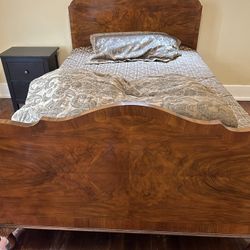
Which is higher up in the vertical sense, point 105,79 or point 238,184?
point 105,79

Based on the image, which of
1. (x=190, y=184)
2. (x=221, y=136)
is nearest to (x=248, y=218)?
(x=190, y=184)

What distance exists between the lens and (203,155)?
1023 millimetres

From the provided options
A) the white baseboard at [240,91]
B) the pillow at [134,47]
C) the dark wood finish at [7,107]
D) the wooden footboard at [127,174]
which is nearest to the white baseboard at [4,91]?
the dark wood finish at [7,107]

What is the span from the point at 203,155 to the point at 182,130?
0.47 ft

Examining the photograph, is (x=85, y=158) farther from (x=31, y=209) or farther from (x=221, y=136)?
(x=221, y=136)

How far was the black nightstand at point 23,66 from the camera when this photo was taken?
2.57 meters

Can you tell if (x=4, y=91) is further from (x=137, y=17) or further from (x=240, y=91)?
(x=240, y=91)

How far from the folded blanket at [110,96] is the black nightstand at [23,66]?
1.31 m

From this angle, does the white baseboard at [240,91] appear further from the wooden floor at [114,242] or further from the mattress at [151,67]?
the wooden floor at [114,242]

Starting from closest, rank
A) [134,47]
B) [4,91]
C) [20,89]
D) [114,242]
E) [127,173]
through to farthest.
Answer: [127,173] < [114,242] < [134,47] < [20,89] < [4,91]

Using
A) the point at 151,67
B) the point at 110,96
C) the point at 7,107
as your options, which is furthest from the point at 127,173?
the point at 7,107

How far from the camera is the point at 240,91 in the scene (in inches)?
121

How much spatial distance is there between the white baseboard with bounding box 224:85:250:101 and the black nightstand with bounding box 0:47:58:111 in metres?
2.00

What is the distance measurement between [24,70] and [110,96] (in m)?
1.76
